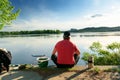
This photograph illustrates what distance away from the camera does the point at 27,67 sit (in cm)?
1185

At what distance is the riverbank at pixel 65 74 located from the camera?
9.95m

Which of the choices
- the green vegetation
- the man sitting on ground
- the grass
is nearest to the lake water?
the green vegetation

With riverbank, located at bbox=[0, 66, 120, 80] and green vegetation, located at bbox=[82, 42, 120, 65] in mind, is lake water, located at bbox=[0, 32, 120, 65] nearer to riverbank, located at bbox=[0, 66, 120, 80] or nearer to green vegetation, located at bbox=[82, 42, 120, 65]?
green vegetation, located at bbox=[82, 42, 120, 65]

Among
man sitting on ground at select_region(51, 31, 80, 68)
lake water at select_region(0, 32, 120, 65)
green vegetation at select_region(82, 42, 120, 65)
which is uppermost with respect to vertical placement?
man sitting on ground at select_region(51, 31, 80, 68)

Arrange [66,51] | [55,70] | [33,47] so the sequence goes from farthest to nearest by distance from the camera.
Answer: [33,47]
[66,51]
[55,70]

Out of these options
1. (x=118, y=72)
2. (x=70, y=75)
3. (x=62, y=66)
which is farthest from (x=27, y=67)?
(x=118, y=72)

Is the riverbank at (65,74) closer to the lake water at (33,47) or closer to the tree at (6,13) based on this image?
the tree at (6,13)

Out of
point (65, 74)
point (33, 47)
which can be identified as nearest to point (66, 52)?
point (65, 74)

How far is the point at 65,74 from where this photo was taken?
10477 mm

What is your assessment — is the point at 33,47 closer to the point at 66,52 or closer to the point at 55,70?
the point at 66,52

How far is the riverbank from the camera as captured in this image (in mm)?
9953

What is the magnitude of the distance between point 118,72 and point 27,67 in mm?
3991

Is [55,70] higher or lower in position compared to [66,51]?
lower

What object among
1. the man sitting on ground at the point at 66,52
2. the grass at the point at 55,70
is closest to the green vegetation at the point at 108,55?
the man sitting on ground at the point at 66,52
